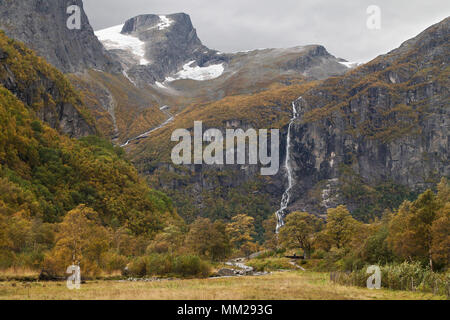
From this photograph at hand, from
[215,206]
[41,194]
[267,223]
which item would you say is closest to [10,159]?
[41,194]

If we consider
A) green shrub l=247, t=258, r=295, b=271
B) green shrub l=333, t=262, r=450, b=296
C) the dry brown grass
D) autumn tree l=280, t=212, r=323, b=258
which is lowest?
green shrub l=247, t=258, r=295, b=271

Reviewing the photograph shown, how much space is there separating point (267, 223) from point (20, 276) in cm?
11402

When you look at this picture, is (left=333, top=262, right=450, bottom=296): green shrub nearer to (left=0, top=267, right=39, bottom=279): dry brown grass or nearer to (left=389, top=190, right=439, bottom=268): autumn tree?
(left=389, top=190, right=439, bottom=268): autumn tree

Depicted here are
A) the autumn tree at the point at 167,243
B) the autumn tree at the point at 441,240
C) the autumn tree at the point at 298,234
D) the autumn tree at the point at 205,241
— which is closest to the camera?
the autumn tree at the point at 441,240

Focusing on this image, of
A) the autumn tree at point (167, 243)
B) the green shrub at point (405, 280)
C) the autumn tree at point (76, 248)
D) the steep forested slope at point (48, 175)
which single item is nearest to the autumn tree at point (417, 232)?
the green shrub at point (405, 280)

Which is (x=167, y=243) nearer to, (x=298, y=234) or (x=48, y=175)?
(x=298, y=234)

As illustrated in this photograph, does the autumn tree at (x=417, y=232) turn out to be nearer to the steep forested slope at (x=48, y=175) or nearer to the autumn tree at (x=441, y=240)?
the autumn tree at (x=441, y=240)

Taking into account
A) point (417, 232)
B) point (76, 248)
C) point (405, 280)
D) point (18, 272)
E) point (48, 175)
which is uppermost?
point (48, 175)

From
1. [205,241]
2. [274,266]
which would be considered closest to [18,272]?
[205,241]

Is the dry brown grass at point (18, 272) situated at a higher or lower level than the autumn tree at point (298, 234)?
higher

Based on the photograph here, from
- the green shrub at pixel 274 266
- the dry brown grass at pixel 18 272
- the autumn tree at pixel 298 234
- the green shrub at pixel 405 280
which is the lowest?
the green shrub at pixel 274 266

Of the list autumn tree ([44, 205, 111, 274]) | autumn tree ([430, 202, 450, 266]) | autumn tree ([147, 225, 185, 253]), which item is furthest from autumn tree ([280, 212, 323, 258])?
autumn tree ([44, 205, 111, 274])

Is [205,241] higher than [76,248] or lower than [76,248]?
lower
